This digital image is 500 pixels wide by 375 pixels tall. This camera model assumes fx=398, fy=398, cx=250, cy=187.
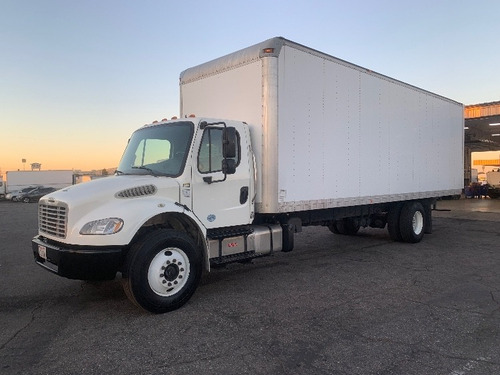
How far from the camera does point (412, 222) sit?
1033cm

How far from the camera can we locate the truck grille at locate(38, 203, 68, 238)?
16.3 ft

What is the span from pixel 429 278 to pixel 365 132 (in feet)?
10.4

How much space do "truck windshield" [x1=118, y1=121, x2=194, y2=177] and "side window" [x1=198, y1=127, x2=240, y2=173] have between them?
0.73 feet

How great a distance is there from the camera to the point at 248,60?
654 centimetres

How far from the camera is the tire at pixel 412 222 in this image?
1020 cm

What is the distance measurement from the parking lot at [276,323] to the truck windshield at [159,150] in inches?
75.9

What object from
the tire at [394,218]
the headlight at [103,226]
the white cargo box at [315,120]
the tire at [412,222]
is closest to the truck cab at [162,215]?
the headlight at [103,226]

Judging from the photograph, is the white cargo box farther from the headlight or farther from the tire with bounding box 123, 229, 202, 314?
the headlight

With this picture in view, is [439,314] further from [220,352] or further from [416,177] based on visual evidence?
[416,177]

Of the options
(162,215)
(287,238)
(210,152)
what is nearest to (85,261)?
(162,215)

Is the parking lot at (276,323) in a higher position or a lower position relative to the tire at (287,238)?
lower

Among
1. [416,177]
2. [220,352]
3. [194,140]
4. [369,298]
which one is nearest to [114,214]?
[194,140]

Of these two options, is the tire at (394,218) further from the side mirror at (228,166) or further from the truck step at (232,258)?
the side mirror at (228,166)

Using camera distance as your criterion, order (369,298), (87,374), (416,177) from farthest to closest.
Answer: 1. (416,177)
2. (369,298)
3. (87,374)
